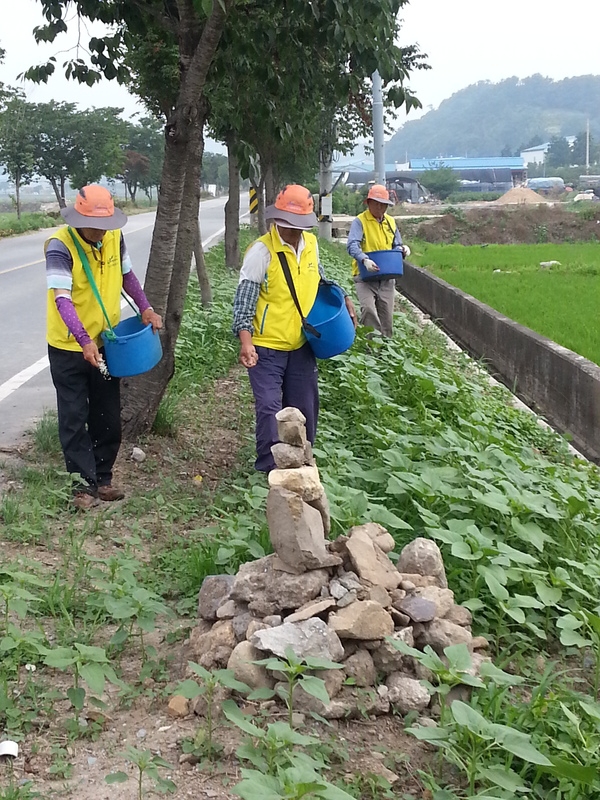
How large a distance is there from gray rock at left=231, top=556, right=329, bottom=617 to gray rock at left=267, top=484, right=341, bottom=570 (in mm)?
47

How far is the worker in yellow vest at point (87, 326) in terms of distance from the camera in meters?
4.48

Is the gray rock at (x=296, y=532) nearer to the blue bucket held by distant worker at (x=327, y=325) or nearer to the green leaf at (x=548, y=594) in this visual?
the green leaf at (x=548, y=594)

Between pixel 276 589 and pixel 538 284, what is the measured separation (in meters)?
13.6

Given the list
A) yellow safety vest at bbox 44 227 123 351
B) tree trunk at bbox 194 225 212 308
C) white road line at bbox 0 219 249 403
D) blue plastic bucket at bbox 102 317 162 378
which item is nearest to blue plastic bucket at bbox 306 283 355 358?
blue plastic bucket at bbox 102 317 162 378

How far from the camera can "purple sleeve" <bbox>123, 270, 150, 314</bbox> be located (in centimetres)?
498

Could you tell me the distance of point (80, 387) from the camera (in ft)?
15.6

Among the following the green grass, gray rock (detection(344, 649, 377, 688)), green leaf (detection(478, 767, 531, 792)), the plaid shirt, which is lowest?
the green grass

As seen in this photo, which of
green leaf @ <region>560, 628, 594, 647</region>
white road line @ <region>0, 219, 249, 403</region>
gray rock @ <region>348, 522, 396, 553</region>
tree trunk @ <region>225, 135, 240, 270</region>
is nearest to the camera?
green leaf @ <region>560, 628, 594, 647</region>

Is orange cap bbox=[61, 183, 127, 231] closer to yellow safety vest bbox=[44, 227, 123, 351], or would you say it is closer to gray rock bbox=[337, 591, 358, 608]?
yellow safety vest bbox=[44, 227, 123, 351]

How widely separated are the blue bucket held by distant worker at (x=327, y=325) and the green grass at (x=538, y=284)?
447 cm

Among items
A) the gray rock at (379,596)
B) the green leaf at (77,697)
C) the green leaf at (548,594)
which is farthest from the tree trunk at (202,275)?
the green leaf at (77,697)

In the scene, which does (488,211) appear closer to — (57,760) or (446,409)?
(446,409)

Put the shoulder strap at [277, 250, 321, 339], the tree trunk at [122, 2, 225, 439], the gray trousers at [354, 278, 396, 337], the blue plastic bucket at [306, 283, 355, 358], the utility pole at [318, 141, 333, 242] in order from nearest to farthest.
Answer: the shoulder strap at [277, 250, 321, 339] < the blue plastic bucket at [306, 283, 355, 358] < the tree trunk at [122, 2, 225, 439] < the gray trousers at [354, 278, 396, 337] < the utility pole at [318, 141, 333, 242]

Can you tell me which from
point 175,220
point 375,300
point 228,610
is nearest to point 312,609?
point 228,610
